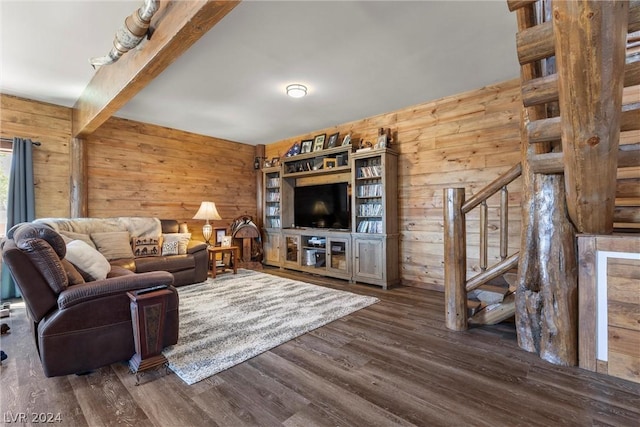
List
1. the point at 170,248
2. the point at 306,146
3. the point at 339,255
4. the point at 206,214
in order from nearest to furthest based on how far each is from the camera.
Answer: the point at 170,248, the point at 339,255, the point at 206,214, the point at 306,146

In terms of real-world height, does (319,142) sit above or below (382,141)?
above

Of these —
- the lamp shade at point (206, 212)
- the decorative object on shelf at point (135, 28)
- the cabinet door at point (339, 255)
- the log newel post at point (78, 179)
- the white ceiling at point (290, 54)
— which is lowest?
the cabinet door at point (339, 255)

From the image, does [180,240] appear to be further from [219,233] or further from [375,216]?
[375,216]

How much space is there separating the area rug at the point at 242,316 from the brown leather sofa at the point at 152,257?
8.5 inches

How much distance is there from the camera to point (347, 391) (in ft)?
5.61

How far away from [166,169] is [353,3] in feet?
14.0

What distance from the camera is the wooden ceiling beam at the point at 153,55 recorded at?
1626 mm

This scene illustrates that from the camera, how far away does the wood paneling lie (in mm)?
4395

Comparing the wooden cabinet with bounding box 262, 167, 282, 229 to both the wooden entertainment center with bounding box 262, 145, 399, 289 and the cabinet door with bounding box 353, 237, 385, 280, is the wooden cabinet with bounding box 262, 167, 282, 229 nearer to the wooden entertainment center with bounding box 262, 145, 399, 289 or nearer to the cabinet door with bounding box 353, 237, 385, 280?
the wooden entertainment center with bounding box 262, 145, 399, 289

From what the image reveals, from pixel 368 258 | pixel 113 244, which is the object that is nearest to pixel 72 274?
pixel 113 244

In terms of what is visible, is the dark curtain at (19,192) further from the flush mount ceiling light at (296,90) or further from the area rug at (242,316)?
the flush mount ceiling light at (296,90)

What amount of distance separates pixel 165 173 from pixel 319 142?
9.11 feet

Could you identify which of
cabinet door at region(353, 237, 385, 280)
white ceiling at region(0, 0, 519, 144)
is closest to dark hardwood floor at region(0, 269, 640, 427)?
cabinet door at region(353, 237, 385, 280)

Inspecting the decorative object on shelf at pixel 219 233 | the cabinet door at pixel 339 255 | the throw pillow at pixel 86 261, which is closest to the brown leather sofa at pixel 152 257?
the decorative object on shelf at pixel 219 233
